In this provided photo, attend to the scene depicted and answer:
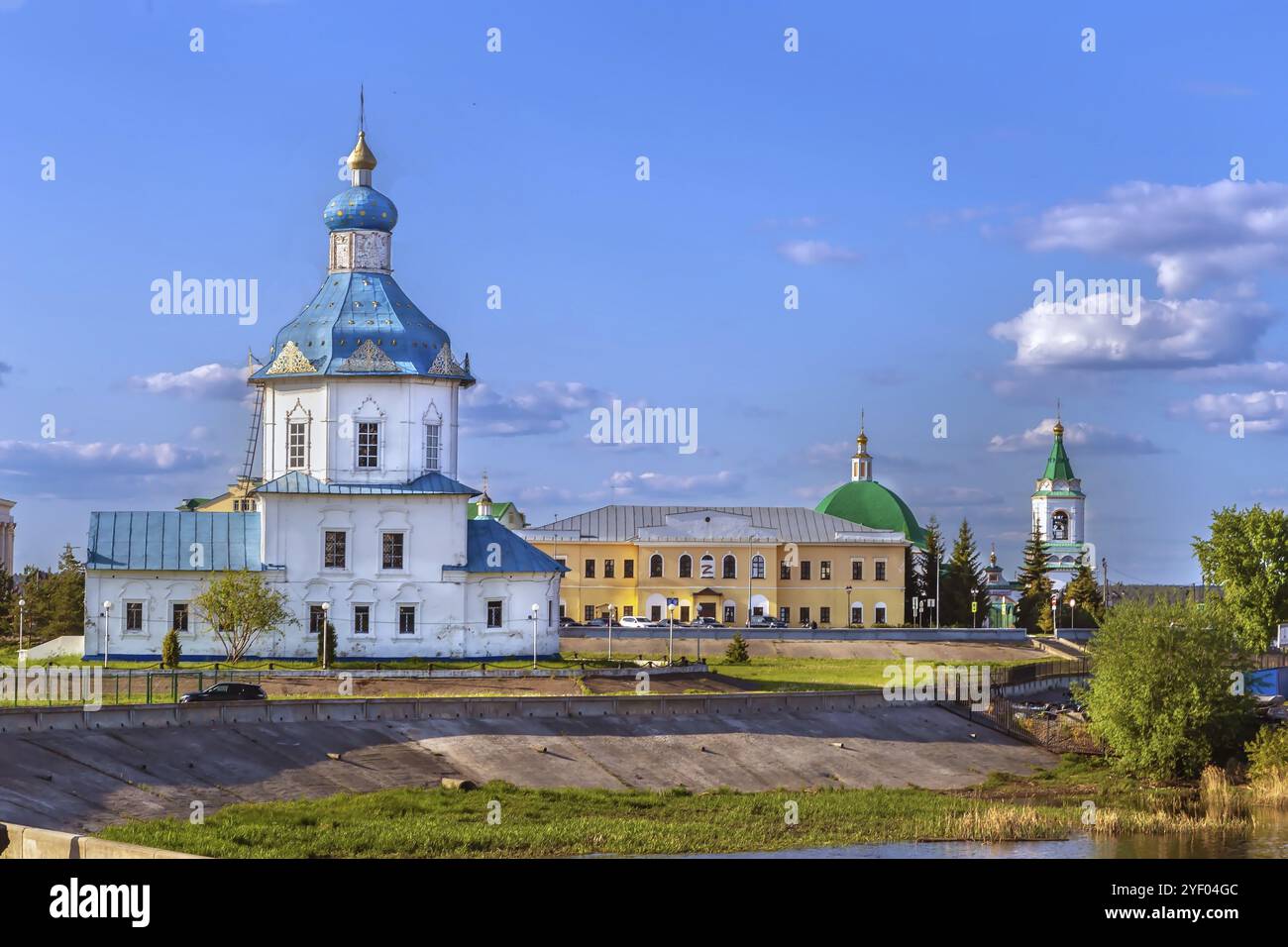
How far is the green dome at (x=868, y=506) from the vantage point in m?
91.5

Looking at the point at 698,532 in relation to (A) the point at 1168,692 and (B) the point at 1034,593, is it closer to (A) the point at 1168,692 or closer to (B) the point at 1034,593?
(B) the point at 1034,593

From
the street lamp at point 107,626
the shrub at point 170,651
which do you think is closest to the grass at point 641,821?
the shrub at point 170,651

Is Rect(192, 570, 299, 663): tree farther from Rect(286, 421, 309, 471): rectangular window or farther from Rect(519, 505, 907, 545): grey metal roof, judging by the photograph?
Rect(519, 505, 907, 545): grey metal roof

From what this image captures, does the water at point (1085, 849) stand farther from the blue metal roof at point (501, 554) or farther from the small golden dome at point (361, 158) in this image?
the small golden dome at point (361, 158)

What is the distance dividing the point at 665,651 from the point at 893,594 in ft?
58.1

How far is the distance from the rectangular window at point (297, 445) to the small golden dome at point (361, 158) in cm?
914

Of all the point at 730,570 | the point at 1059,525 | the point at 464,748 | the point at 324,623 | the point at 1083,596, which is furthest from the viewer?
the point at 1059,525

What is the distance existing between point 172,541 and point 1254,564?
48.6 metres

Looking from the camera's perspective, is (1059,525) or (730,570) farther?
(1059,525)

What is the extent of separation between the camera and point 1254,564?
8094 centimetres

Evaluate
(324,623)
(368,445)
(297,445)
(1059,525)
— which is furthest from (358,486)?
(1059,525)

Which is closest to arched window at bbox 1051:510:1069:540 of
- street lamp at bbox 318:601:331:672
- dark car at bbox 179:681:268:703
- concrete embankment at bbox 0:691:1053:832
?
concrete embankment at bbox 0:691:1053:832

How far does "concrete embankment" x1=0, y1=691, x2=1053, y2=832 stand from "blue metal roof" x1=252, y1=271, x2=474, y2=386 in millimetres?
17743
